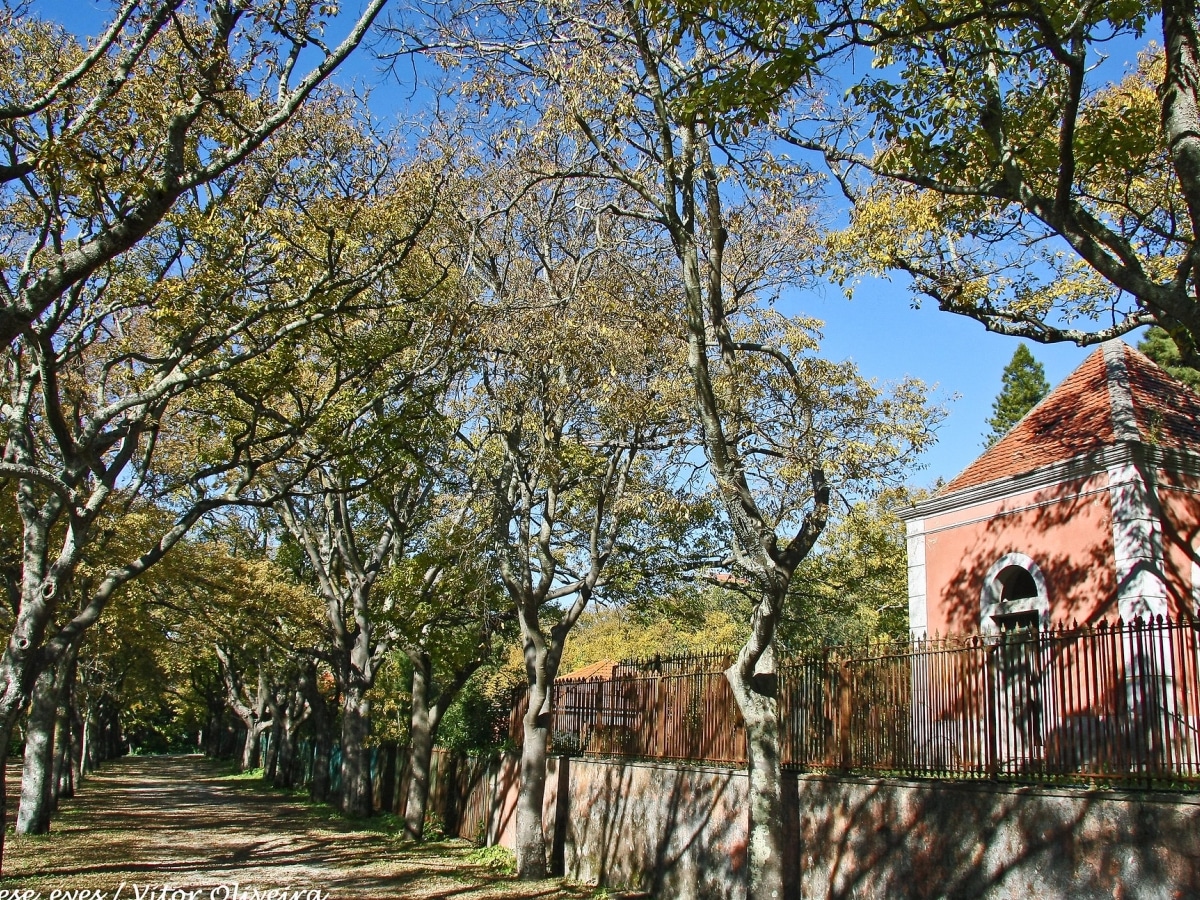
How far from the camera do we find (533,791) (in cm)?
1554

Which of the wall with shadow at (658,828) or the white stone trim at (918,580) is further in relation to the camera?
the white stone trim at (918,580)

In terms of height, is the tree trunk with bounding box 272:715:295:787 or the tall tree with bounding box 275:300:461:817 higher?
the tall tree with bounding box 275:300:461:817

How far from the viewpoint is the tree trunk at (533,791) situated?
15.3 meters

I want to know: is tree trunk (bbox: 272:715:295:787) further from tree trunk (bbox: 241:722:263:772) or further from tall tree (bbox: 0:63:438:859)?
tall tree (bbox: 0:63:438:859)

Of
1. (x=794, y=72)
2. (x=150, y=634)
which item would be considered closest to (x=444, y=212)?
(x=794, y=72)

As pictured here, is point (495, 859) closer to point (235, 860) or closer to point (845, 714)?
point (235, 860)

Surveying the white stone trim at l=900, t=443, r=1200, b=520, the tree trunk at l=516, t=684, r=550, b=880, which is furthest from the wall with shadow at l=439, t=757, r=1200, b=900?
the white stone trim at l=900, t=443, r=1200, b=520

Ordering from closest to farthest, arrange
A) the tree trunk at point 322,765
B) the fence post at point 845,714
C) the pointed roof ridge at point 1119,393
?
1. the fence post at point 845,714
2. the pointed roof ridge at point 1119,393
3. the tree trunk at point 322,765

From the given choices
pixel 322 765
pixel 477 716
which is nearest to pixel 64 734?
pixel 322 765

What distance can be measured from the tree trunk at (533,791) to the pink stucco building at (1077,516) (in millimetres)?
6472

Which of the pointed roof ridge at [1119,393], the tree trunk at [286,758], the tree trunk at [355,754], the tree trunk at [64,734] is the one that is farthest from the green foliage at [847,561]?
the tree trunk at [286,758]

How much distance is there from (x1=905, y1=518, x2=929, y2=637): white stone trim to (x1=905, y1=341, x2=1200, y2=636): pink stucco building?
0.02 metres

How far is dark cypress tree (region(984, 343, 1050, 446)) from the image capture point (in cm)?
3850

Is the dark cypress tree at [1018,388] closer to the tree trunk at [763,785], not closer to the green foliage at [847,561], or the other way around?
the green foliage at [847,561]
